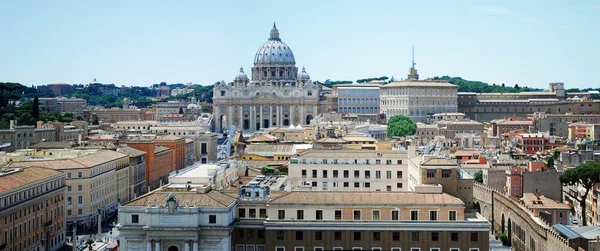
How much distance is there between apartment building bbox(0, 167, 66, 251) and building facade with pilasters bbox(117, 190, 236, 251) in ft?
27.3

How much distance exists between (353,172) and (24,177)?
15.1 meters

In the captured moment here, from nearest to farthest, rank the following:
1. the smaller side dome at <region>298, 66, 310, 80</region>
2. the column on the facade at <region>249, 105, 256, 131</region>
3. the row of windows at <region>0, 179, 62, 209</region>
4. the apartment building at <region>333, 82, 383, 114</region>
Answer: the row of windows at <region>0, 179, 62, 209</region> → the column on the facade at <region>249, 105, 256, 131</region> → the apartment building at <region>333, 82, 383, 114</region> → the smaller side dome at <region>298, 66, 310, 80</region>

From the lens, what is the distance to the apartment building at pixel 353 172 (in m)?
48.5

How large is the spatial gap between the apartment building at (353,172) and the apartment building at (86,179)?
13217 millimetres

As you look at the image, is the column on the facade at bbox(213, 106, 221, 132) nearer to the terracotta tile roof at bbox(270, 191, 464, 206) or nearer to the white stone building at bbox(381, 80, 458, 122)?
the white stone building at bbox(381, 80, 458, 122)

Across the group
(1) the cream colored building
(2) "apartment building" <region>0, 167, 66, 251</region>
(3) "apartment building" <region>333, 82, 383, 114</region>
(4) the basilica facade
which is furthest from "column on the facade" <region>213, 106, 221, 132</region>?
(2) "apartment building" <region>0, 167, 66, 251</region>

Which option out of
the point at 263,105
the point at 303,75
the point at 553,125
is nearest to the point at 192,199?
the point at 553,125

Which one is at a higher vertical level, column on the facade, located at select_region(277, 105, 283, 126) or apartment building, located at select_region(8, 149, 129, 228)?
column on the facade, located at select_region(277, 105, 283, 126)

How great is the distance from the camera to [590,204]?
5353 centimetres

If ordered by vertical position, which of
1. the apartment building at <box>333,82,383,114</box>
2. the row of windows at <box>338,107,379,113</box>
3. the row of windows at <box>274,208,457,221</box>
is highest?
the apartment building at <box>333,82,383,114</box>

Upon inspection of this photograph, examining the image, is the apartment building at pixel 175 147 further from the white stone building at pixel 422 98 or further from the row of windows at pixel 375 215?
the white stone building at pixel 422 98

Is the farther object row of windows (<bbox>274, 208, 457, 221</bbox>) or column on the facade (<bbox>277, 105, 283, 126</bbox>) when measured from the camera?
column on the facade (<bbox>277, 105, 283, 126</bbox>)

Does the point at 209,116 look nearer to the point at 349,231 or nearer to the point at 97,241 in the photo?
the point at 97,241

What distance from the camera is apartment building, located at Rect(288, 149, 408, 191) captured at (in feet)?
159
